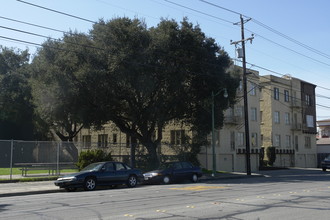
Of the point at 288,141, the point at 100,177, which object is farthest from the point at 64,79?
the point at 288,141

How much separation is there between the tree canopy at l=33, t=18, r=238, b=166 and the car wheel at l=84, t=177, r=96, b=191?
8.63 m

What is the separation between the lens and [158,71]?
Answer: 25688mm

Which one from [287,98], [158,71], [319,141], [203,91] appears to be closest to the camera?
A: [158,71]

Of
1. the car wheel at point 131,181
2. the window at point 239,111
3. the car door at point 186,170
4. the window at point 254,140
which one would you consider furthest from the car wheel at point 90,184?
the window at point 254,140

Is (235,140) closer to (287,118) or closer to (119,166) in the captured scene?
(287,118)

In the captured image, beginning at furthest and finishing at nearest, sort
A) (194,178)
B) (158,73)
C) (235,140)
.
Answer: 1. (235,140)
2. (158,73)
3. (194,178)

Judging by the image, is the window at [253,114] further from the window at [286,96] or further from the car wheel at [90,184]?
the car wheel at [90,184]

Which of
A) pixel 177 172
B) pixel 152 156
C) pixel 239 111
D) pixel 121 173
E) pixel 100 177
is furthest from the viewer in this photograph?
pixel 239 111

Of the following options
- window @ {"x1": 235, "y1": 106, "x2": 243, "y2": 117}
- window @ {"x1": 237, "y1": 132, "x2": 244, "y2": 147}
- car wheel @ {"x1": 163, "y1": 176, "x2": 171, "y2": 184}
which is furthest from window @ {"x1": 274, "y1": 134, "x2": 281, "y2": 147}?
car wheel @ {"x1": 163, "y1": 176, "x2": 171, "y2": 184}

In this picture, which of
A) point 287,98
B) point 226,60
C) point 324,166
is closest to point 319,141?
point 287,98

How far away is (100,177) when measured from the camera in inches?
718

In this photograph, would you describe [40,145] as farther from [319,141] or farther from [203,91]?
[319,141]

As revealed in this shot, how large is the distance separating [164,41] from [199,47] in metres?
2.76

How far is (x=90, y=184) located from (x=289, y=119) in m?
39.2
